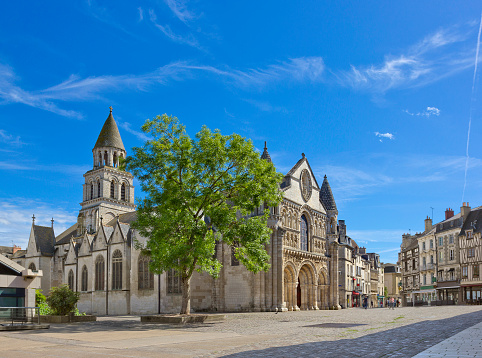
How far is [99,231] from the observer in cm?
4472

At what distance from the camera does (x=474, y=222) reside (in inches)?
2233

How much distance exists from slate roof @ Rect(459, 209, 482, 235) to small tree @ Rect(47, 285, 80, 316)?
4669 centimetres

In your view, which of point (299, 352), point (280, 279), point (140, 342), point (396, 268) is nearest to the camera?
point (299, 352)

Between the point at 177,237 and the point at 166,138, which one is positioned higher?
the point at 166,138

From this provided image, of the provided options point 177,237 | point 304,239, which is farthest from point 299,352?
point 304,239

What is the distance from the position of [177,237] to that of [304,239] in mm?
23234

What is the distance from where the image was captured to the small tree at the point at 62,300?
78.9ft

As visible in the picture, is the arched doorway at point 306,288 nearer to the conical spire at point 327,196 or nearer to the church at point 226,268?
the church at point 226,268

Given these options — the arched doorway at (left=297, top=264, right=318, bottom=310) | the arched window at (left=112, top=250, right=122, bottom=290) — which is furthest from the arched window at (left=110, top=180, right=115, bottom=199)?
the arched doorway at (left=297, top=264, right=318, bottom=310)

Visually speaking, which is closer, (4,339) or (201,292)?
(4,339)

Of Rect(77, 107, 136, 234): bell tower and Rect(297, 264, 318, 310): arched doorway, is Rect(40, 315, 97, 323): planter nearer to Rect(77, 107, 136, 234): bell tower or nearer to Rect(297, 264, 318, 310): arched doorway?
Rect(297, 264, 318, 310): arched doorway

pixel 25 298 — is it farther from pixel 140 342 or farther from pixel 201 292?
pixel 201 292

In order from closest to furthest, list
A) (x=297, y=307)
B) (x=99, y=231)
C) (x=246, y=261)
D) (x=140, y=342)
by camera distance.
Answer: (x=140, y=342) → (x=246, y=261) → (x=297, y=307) → (x=99, y=231)

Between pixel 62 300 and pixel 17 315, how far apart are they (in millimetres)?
5188
